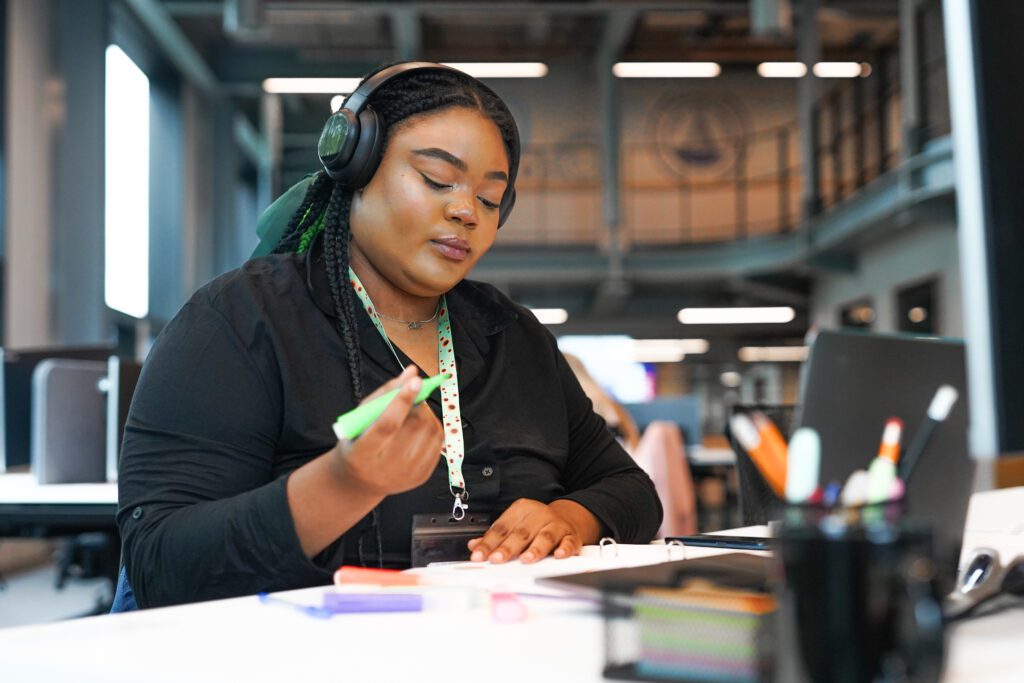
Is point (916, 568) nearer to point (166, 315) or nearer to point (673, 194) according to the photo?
point (166, 315)

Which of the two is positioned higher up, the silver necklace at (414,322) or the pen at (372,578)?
the silver necklace at (414,322)

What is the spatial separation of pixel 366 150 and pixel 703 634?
0.94m

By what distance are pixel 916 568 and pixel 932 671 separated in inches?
2.5

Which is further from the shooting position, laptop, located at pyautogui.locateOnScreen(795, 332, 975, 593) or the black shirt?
the black shirt

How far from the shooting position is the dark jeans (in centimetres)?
127

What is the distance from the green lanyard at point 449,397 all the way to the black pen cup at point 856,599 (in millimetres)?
778

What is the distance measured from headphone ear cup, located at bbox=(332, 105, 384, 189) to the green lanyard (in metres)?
0.13

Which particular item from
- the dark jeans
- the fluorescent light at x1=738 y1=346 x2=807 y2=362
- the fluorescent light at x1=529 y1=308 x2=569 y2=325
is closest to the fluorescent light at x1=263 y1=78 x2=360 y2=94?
the fluorescent light at x1=529 y1=308 x2=569 y2=325

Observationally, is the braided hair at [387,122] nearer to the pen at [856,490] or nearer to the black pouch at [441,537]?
the black pouch at [441,537]

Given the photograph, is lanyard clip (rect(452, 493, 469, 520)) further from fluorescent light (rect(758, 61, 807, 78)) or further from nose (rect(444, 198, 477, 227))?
fluorescent light (rect(758, 61, 807, 78))

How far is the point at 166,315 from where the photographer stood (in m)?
8.92

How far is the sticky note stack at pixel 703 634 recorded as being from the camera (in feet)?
2.12

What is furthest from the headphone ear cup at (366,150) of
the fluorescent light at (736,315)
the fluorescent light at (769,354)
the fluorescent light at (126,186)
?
the fluorescent light at (769,354)

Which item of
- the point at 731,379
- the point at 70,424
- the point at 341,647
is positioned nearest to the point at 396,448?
the point at 341,647
